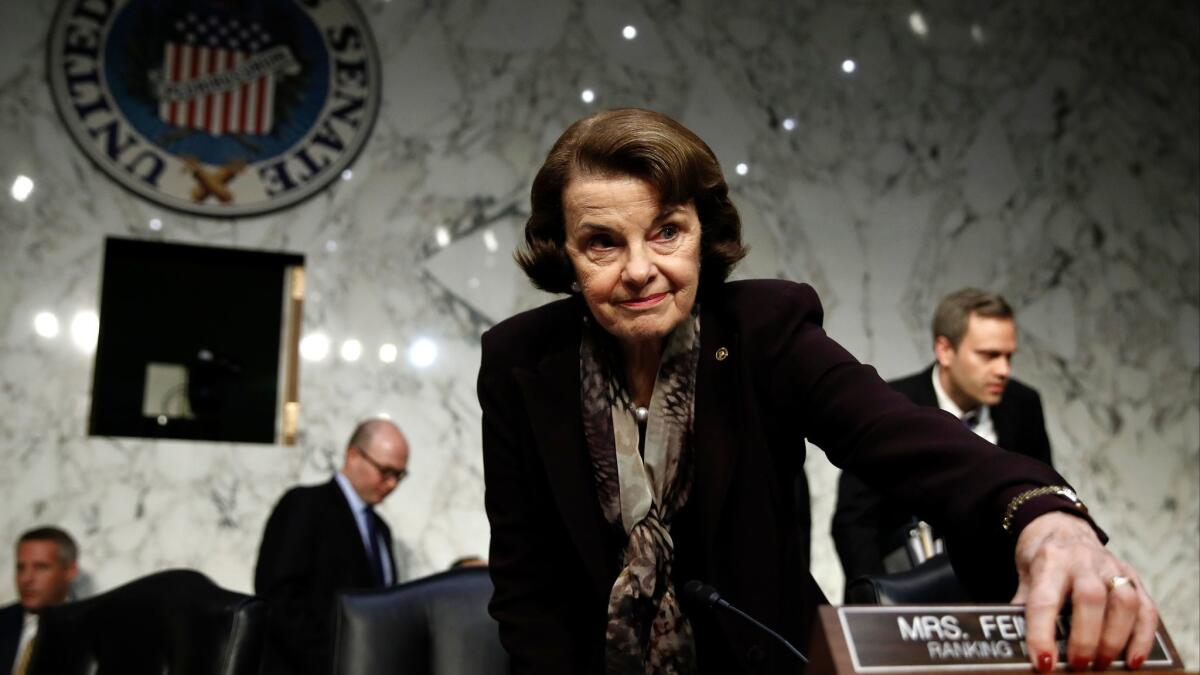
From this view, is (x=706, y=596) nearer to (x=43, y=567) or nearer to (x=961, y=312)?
(x=961, y=312)

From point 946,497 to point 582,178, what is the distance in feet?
2.02

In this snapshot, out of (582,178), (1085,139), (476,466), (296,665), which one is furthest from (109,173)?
(1085,139)


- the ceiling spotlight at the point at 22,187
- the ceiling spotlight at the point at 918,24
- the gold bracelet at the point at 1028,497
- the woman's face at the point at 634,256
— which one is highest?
the ceiling spotlight at the point at 918,24

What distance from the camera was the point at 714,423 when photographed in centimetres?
152

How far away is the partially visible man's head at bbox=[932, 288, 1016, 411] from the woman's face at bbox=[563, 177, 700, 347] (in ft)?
8.87

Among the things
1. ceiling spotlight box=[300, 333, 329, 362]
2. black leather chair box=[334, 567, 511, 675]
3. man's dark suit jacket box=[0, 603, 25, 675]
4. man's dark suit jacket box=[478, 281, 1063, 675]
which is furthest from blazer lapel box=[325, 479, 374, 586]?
man's dark suit jacket box=[478, 281, 1063, 675]

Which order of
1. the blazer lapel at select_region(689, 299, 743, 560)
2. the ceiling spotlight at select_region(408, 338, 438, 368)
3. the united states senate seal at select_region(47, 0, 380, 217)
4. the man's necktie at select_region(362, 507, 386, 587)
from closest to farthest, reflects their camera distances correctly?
1. the blazer lapel at select_region(689, 299, 743, 560)
2. the man's necktie at select_region(362, 507, 386, 587)
3. the united states senate seal at select_region(47, 0, 380, 217)
4. the ceiling spotlight at select_region(408, 338, 438, 368)

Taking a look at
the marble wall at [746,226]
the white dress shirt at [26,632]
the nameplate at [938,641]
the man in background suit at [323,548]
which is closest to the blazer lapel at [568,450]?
the nameplate at [938,641]

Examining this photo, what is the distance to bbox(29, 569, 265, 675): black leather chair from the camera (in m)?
1.99

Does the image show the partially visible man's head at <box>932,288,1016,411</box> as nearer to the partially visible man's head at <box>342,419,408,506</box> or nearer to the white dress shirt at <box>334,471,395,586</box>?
the partially visible man's head at <box>342,419,408,506</box>

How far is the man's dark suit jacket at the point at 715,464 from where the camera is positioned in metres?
1.37

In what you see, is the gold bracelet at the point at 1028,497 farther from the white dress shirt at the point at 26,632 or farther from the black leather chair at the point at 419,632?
the white dress shirt at the point at 26,632

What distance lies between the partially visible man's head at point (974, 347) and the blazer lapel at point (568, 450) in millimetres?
2645

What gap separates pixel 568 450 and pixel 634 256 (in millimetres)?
264
